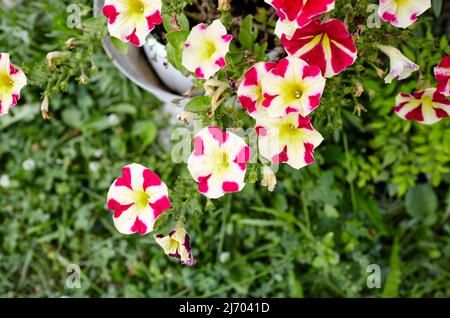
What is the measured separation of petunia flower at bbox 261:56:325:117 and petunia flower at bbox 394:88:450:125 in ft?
0.87

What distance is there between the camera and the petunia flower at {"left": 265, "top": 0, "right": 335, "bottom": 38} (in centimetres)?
Answer: 74

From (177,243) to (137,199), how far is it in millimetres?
94

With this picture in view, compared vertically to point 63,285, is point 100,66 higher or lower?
higher

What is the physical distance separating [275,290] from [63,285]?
56 cm

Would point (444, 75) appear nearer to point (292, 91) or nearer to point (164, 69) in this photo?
point (292, 91)

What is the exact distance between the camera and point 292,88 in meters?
0.82

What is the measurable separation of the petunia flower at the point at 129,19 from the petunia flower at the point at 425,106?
46cm

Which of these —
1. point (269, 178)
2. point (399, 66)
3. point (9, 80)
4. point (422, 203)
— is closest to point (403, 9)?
point (399, 66)

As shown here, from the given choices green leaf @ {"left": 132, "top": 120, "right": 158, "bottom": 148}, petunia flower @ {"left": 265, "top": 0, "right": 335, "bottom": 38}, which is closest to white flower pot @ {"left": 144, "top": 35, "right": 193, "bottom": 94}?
green leaf @ {"left": 132, "top": 120, "right": 158, "bottom": 148}

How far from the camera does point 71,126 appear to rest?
160cm
